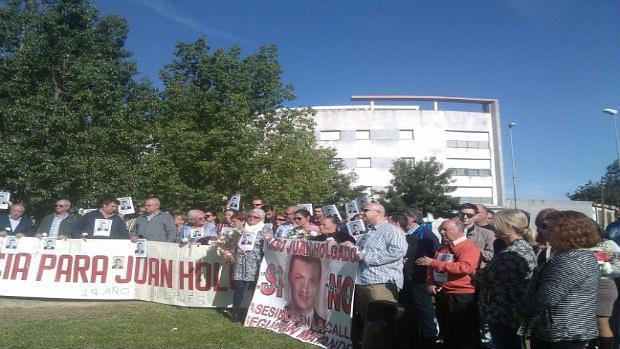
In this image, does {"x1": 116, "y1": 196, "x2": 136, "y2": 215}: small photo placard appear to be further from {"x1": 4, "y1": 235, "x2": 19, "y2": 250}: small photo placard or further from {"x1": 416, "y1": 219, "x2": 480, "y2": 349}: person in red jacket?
{"x1": 416, "y1": 219, "x2": 480, "y2": 349}: person in red jacket

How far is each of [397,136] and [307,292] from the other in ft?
194

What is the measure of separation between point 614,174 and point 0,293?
7966 cm

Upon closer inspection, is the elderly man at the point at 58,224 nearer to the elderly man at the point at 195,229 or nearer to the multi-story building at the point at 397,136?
the elderly man at the point at 195,229

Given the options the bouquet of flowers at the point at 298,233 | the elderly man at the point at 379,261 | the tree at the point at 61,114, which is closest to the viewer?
the elderly man at the point at 379,261

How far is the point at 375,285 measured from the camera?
19.5 ft

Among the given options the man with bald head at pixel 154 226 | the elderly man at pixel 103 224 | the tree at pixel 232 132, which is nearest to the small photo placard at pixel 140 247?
the man with bald head at pixel 154 226

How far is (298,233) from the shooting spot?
8.14m

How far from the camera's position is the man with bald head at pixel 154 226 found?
986 centimetres

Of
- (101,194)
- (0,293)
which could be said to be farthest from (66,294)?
(101,194)

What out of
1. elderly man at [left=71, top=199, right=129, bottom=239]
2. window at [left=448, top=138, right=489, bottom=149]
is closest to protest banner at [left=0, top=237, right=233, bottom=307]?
elderly man at [left=71, top=199, right=129, bottom=239]

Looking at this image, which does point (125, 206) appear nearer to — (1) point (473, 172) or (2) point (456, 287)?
(2) point (456, 287)

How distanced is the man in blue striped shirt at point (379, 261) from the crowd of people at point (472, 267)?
0.04 feet

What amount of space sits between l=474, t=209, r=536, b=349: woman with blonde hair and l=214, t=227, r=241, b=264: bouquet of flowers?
4.67 m

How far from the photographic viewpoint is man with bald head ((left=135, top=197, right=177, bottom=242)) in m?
9.86
